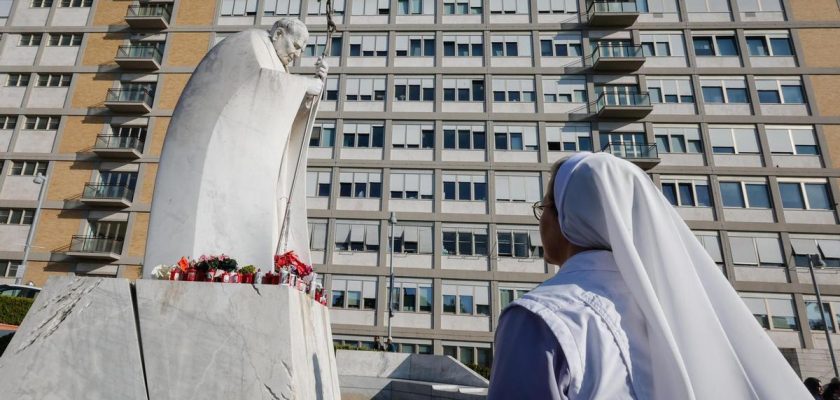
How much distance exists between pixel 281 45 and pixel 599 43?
28621mm

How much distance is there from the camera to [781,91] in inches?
1187

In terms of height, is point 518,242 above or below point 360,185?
below

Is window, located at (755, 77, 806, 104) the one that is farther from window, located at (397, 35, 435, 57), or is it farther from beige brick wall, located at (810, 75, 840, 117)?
window, located at (397, 35, 435, 57)

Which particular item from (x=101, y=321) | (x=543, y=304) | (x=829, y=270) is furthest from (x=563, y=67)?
(x=543, y=304)

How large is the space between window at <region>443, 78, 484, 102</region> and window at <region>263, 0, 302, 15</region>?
39.8 feet

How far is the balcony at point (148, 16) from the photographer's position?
111 ft

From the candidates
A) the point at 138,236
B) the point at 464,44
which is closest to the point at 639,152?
the point at 464,44

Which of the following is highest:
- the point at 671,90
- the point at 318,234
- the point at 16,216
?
the point at 671,90

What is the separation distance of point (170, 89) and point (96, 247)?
11.2 metres

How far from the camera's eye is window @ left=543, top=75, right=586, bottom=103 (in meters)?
31.4

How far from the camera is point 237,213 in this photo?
6664 mm

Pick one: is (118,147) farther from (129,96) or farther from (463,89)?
(463,89)

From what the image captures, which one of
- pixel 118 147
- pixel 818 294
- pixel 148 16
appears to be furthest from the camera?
pixel 148 16

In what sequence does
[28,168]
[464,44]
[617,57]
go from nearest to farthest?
[617,57], [28,168], [464,44]
